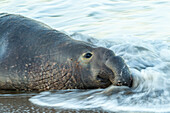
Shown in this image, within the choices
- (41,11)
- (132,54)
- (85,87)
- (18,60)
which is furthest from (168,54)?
(41,11)

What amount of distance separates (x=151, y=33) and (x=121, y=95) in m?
3.39

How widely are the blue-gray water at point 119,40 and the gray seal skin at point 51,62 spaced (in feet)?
0.45

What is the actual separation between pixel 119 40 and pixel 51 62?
95.1 inches

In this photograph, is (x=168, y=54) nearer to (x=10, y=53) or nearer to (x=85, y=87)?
(x=85, y=87)

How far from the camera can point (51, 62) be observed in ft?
13.4

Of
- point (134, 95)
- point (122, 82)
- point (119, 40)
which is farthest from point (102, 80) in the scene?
point (119, 40)

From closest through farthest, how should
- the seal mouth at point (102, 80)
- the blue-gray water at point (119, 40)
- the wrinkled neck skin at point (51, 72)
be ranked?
the blue-gray water at point (119, 40)
the seal mouth at point (102, 80)
the wrinkled neck skin at point (51, 72)

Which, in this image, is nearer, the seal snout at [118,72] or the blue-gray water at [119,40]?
the blue-gray water at [119,40]

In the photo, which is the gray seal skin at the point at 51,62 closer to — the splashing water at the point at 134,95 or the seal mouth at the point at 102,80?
the seal mouth at the point at 102,80

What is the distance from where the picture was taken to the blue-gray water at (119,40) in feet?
11.4

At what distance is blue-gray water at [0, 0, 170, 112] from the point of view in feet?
11.4

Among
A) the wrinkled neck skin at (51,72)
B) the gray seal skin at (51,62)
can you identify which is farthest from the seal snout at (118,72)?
the wrinkled neck skin at (51,72)

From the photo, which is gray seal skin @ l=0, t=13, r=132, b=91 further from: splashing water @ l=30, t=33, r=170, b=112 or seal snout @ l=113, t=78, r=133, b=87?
splashing water @ l=30, t=33, r=170, b=112

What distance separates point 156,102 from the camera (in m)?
3.33
